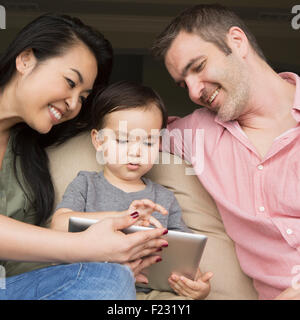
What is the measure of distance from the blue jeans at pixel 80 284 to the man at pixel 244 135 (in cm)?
53

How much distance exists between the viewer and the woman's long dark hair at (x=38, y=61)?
4.57 ft

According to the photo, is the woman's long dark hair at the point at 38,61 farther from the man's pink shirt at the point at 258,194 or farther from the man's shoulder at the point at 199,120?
the man's pink shirt at the point at 258,194

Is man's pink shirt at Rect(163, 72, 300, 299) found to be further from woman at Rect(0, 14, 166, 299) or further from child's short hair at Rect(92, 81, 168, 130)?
woman at Rect(0, 14, 166, 299)

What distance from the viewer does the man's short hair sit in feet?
5.32

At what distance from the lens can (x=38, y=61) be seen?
137 centimetres

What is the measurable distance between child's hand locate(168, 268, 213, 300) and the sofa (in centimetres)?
17

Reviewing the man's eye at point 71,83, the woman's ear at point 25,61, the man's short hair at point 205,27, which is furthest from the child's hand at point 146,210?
the man's short hair at point 205,27

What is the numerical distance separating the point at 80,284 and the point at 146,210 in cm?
30

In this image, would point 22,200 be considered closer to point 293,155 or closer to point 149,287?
point 149,287

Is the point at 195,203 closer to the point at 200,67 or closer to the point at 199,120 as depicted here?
the point at 199,120

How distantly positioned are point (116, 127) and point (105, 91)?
6.9 inches

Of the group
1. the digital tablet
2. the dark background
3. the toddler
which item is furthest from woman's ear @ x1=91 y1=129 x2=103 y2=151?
the dark background
